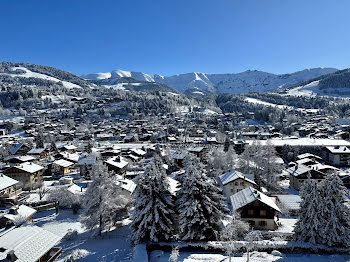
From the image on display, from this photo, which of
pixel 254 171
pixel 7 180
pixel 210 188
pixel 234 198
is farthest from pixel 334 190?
pixel 7 180

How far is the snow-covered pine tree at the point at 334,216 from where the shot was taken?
21156 millimetres

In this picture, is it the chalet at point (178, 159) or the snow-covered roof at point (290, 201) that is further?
the chalet at point (178, 159)

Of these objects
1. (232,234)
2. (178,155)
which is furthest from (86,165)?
(232,234)

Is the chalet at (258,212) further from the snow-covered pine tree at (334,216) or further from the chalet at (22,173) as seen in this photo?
the chalet at (22,173)

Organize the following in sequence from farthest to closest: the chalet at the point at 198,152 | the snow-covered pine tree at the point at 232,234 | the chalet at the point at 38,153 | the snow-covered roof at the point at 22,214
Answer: the chalet at the point at 38,153 < the chalet at the point at 198,152 < the snow-covered roof at the point at 22,214 < the snow-covered pine tree at the point at 232,234

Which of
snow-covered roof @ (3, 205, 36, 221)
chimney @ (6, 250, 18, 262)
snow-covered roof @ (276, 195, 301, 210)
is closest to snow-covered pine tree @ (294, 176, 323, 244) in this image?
snow-covered roof @ (276, 195, 301, 210)

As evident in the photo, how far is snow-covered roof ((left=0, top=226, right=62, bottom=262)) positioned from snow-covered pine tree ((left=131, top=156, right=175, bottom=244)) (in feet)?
24.1

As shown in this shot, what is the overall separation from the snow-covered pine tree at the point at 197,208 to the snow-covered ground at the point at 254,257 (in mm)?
1781

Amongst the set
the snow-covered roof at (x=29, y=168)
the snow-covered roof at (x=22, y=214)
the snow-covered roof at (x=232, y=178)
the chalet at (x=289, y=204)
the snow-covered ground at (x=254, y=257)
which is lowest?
the chalet at (x=289, y=204)

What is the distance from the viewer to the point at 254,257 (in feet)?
69.6

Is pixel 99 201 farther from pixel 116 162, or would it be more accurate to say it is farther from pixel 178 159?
pixel 178 159

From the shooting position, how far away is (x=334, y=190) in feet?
70.7

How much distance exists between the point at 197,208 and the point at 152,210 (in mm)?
4355

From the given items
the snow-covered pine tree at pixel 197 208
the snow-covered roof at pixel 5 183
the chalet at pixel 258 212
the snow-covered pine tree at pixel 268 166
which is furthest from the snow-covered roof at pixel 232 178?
the snow-covered roof at pixel 5 183
